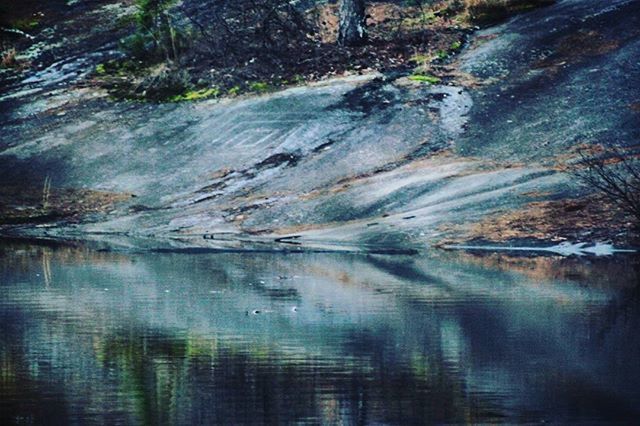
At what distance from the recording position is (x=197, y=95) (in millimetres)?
31156

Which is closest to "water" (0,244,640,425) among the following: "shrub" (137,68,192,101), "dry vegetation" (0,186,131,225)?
"dry vegetation" (0,186,131,225)

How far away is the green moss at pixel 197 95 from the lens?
3098 cm

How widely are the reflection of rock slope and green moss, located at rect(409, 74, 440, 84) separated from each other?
327 mm

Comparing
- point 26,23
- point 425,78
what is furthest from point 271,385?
point 26,23

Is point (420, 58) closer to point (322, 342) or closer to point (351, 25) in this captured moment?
point (351, 25)

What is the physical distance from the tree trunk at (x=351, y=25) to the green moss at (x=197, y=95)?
3959mm

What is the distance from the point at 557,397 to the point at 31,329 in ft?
19.1

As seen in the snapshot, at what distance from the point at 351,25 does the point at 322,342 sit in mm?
21918

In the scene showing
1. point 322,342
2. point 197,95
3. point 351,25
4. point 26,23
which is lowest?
point 322,342

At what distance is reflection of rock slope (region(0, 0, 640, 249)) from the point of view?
76.4 ft

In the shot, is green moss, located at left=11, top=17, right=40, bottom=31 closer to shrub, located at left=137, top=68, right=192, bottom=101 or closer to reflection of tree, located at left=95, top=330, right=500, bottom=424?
shrub, located at left=137, top=68, right=192, bottom=101

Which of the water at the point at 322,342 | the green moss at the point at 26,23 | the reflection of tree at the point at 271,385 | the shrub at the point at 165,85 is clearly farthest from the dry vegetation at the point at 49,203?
the reflection of tree at the point at 271,385

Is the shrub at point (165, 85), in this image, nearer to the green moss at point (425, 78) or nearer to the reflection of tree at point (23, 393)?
the green moss at point (425, 78)

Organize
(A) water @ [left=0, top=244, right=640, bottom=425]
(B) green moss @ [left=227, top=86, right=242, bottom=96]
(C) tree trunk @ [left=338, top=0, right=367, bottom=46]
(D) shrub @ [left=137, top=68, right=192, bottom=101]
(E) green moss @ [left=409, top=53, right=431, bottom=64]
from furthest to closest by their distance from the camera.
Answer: (C) tree trunk @ [left=338, top=0, right=367, bottom=46] → (E) green moss @ [left=409, top=53, right=431, bottom=64] → (D) shrub @ [left=137, top=68, right=192, bottom=101] → (B) green moss @ [left=227, top=86, right=242, bottom=96] → (A) water @ [left=0, top=244, right=640, bottom=425]
